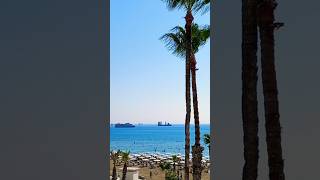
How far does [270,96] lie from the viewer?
3.40m

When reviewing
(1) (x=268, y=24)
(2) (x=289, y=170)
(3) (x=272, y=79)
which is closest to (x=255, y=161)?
(3) (x=272, y=79)

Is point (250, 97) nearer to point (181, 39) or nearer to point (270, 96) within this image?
point (270, 96)

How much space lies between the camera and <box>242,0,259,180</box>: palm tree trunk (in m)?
3.44

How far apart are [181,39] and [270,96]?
37.8 feet

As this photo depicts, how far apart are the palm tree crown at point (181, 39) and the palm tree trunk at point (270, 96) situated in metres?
11.0

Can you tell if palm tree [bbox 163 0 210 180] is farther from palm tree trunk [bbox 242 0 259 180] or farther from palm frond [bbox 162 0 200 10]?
palm tree trunk [bbox 242 0 259 180]

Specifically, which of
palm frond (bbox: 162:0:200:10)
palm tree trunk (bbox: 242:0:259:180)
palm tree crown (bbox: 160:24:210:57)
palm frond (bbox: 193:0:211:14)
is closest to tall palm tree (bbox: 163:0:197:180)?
palm frond (bbox: 162:0:200:10)

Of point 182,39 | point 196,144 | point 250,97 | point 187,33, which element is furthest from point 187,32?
point 250,97

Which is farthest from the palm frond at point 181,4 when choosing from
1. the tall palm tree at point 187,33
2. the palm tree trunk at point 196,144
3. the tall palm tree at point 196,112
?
the palm tree trunk at point 196,144

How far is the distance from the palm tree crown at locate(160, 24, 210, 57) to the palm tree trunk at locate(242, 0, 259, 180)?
36.2 ft

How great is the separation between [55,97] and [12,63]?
57cm

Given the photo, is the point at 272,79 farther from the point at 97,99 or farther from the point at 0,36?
the point at 0,36

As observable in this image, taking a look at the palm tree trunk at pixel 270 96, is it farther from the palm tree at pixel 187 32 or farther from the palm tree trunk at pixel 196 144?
the palm tree trunk at pixel 196 144

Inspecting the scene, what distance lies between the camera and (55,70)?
5.48 meters
